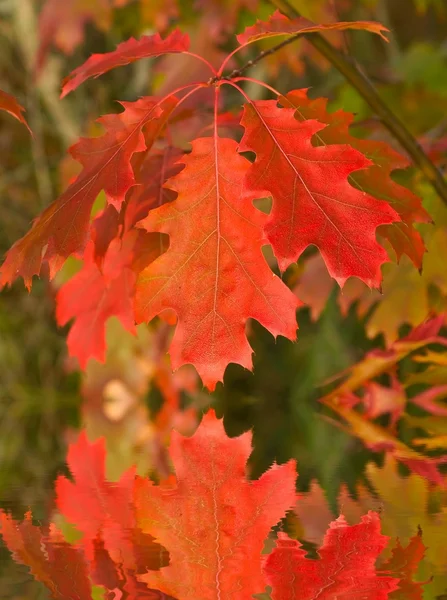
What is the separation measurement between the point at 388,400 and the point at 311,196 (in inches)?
62.0

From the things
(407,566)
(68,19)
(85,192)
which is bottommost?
(407,566)

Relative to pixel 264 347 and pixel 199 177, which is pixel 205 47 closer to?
pixel 199 177

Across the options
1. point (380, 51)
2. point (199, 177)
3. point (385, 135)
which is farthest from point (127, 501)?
point (380, 51)

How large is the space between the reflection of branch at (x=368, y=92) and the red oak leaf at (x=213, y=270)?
243mm

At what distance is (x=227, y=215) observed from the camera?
100 cm

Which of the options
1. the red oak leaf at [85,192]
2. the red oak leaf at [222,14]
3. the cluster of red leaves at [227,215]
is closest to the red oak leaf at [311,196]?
the cluster of red leaves at [227,215]

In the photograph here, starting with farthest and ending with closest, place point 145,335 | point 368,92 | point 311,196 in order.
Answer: point 145,335
point 368,92
point 311,196

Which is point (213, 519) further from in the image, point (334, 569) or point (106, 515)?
point (334, 569)

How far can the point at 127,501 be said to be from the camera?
93 cm

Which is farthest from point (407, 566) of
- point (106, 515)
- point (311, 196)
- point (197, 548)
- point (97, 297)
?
point (97, 297)

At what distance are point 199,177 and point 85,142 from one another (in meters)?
0.13

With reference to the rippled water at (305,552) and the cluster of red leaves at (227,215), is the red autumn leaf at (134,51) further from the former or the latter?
the rippled water at (305,552)

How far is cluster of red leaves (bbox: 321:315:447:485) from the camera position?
1301 millimetres

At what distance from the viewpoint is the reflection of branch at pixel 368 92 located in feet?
3.83
